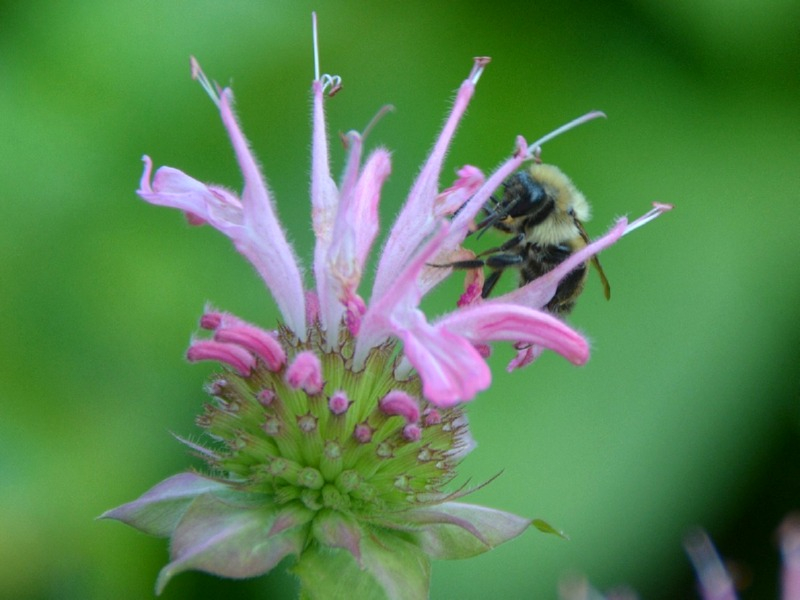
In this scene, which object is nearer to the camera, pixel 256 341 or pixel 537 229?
pixel 256 341

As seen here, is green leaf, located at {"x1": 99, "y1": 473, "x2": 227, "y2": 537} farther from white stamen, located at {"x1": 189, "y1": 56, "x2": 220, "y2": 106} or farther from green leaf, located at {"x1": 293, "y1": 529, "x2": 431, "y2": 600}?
white stamen, located at {"x1": 189, "y1": 56, "x2": 220, "y2": 106}

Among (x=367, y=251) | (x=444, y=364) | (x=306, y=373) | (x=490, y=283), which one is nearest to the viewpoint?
(x=444, y=364)

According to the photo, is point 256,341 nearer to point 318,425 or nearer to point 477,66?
point 318,425

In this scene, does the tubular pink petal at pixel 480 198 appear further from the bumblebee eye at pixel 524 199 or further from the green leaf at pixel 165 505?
the green leaf at pixel 165 505

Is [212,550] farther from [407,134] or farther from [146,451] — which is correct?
[407,134]

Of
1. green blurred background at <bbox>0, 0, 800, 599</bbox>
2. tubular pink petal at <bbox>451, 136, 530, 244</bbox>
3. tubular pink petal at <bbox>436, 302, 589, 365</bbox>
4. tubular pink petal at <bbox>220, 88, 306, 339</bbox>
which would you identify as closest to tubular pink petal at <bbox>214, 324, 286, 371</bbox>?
tubular pink petal at <bbox>220, 88, 306, 339</bbox>

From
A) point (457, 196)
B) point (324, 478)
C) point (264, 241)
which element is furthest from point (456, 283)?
point (324, 478)
